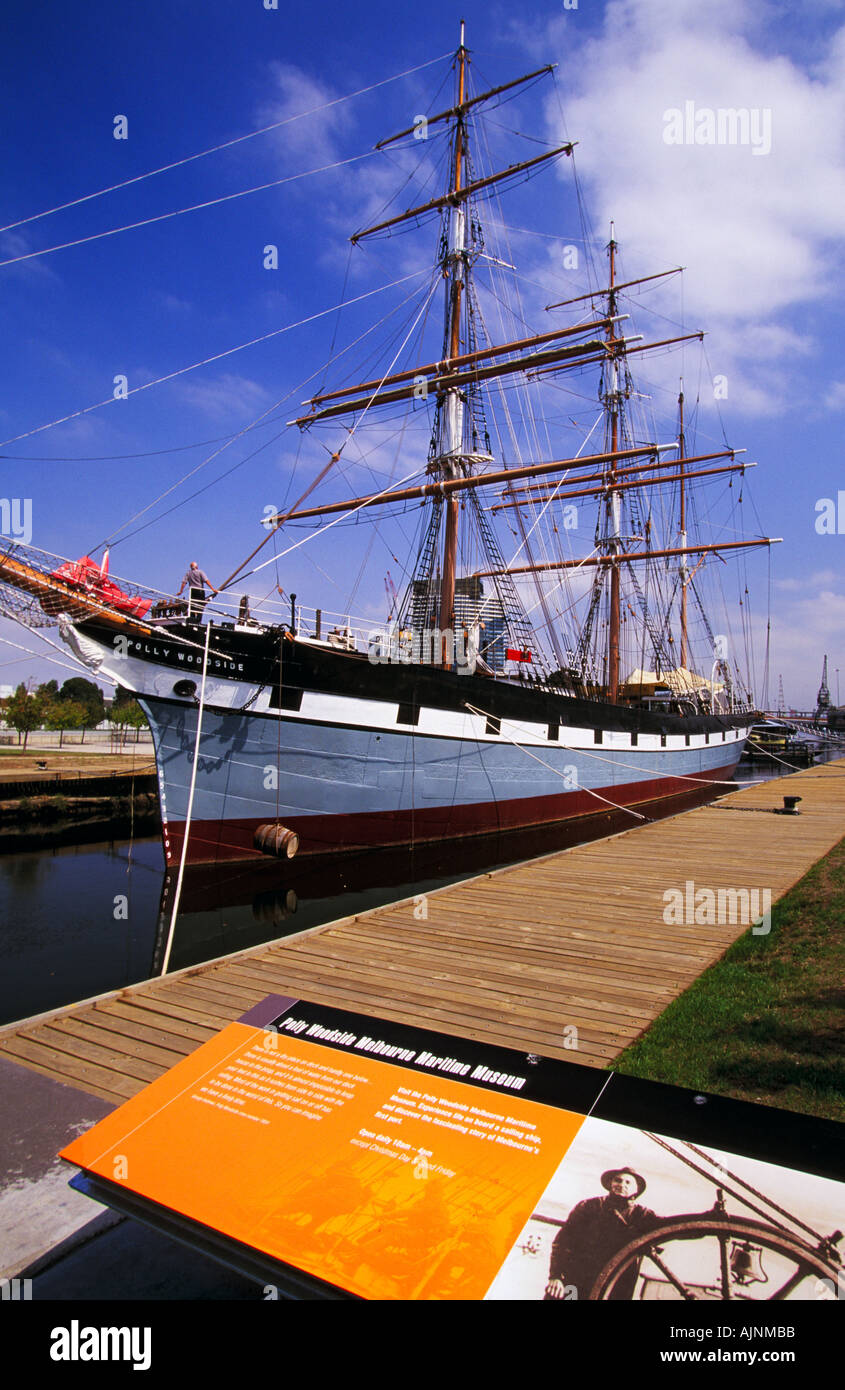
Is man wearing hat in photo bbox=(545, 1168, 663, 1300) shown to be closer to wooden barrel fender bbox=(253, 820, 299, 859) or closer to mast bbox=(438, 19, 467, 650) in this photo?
wooden barrel fender bbox=(253, 820, 299, 859)

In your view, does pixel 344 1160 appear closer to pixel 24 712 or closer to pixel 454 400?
pixel 454 400

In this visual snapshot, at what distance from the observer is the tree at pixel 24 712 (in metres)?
38.8

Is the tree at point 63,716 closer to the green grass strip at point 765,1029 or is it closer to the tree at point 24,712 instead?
the tree at point 24,712

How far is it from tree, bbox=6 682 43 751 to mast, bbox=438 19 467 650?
3053 centimetres

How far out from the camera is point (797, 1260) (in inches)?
62.4

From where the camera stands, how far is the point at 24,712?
3875 cm

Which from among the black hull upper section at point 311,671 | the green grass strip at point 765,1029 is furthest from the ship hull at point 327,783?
the green grass strip at point 765,1029

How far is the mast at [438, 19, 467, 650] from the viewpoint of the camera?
1816 centimetres

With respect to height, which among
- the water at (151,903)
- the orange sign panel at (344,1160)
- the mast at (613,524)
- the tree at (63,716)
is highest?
the mast at (613,524)

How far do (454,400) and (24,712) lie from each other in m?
31.6

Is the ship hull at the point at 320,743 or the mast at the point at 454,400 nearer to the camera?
the ship hull at the point at 320,743

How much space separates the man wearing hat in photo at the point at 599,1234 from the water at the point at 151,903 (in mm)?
7216
